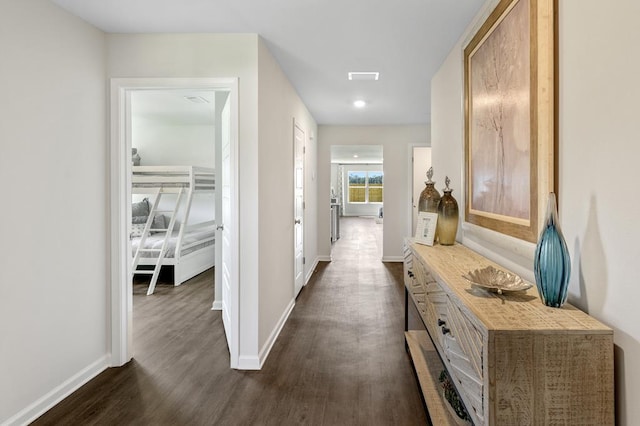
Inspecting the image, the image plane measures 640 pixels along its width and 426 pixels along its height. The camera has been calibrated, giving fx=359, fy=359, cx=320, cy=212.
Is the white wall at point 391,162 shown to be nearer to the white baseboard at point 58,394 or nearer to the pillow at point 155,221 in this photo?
the pillow at point 155,221

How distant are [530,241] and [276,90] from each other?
240 cm

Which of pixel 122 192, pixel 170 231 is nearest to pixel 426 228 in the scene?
pixel 122 192

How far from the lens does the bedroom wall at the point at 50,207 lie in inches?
74.6

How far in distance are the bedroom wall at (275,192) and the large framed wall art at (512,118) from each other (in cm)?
147

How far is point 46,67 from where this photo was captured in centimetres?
211

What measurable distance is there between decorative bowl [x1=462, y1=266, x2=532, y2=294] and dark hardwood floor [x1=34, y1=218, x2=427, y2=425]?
1008mm

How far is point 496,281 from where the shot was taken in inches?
57.7

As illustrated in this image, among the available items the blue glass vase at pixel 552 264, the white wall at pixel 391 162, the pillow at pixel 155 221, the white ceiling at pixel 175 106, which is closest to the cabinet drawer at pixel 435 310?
the blue glass vase at pixel 552 264

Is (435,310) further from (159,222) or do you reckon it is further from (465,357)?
(159,222)

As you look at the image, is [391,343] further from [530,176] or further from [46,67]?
[46,67]

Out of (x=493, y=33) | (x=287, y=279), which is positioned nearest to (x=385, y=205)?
(x=287, y=279)

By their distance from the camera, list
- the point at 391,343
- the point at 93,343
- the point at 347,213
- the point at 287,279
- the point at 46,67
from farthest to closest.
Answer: the point at 347,213
the point at 287,279
the point at 391,343
the point at 93,343
the point at 46,67

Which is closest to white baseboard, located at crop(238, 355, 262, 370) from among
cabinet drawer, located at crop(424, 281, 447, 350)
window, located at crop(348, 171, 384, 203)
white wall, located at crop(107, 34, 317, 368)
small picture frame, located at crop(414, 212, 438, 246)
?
white wall, located at crop(107, 34, 317, 368)

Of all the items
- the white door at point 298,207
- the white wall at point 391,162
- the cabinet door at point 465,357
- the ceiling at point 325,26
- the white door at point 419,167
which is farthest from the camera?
the white door at point 419,167
